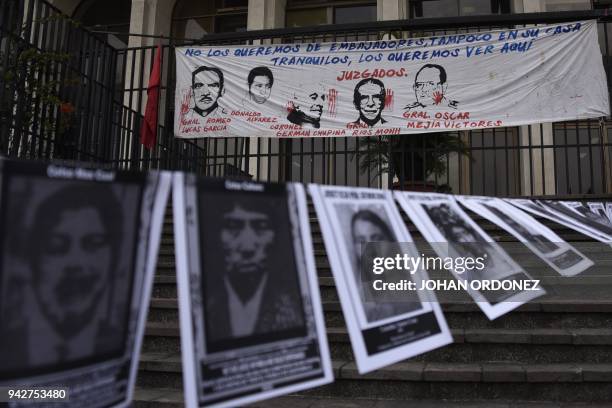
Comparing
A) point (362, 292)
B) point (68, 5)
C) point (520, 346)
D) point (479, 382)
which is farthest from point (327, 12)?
point (362, 292)

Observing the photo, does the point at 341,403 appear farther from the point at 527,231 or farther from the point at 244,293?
the point at 244,293

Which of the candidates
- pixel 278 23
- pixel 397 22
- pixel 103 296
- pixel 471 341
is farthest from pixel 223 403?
pixel 278 23

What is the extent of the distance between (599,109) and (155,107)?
6.30m

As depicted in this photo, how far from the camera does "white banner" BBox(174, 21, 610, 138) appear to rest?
6.36 meters

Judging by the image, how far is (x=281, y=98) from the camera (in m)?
7.12

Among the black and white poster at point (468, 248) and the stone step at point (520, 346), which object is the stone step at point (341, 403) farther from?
the black and white poster at point (468, 248)

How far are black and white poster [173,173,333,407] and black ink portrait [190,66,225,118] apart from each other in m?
5.29

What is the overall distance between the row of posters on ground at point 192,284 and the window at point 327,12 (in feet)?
31.3

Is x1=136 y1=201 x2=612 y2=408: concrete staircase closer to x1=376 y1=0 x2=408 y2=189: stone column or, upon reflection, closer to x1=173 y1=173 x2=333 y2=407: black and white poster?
x1=173 y1=173 x2=333 y2=407: black and white poster

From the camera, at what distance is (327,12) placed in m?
11.5

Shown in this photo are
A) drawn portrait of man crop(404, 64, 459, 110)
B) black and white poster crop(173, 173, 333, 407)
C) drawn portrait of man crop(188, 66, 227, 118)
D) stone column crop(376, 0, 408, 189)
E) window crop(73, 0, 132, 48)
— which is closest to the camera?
black and white poster crop(173, 173, 333, 407)

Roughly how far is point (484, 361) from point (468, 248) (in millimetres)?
1310

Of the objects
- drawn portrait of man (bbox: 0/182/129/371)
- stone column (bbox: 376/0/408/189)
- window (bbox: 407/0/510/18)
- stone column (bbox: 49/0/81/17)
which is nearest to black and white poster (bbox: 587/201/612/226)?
drawn portrait of man (bbox: 0/182/129/371)

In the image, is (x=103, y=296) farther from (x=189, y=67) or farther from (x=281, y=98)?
(x=189, y=67)
